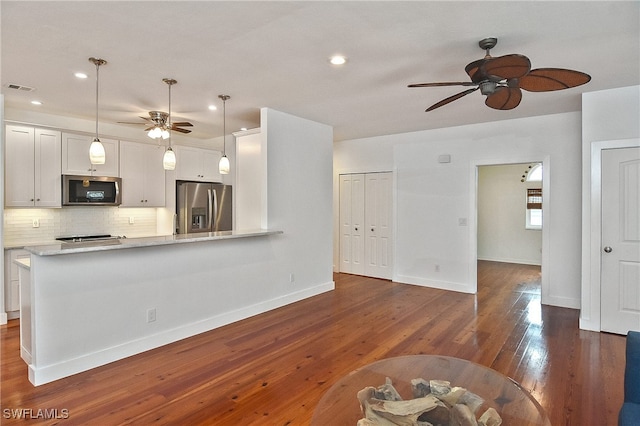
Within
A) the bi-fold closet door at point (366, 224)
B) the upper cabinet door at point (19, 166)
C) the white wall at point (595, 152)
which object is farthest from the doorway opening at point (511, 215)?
the upper cabinet door at point (19, 166)

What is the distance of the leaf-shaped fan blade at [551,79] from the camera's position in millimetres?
2391

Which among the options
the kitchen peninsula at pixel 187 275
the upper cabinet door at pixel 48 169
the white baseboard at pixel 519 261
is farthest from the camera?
the white baseboard at pixel 519 261

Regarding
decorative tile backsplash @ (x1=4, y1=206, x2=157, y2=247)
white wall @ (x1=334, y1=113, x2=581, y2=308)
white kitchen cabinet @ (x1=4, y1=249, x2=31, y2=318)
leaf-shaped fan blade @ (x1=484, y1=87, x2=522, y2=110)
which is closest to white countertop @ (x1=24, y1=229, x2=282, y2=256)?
white kitchen cabinet @ (x1=4, y1=249, x2=31, y2=318)

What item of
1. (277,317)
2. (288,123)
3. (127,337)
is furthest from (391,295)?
(127,337)

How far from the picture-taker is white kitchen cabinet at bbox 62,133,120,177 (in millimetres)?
4703

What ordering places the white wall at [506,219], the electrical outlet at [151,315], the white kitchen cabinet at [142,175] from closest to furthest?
the electrical outlet at [151,315] < the white kitchen cabinet at [142,175] < the white wall at [506,219]

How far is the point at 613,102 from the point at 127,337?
18.6 feet

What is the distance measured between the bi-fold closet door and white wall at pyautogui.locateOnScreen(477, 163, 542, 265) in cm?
353

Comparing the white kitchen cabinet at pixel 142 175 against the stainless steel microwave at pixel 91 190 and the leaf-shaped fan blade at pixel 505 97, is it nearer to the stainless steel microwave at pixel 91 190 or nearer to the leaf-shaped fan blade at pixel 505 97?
the stainless steel microwave at pixel 91 190

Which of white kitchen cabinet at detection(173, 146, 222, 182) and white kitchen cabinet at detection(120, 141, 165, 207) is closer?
white kitchen cabinet at detection(120, 141, 165, 207)

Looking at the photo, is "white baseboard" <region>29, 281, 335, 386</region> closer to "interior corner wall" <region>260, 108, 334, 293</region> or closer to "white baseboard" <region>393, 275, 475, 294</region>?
"interior corner wall" <region>260, 108, 334, 293</region>

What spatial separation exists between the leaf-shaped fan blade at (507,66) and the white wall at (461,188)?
3.03 metres

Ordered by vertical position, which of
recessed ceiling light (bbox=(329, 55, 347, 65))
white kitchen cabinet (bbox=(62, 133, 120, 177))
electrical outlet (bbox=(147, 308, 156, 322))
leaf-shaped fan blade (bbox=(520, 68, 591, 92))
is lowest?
electrical outlet (bbox=(147, 308, 156, 322))

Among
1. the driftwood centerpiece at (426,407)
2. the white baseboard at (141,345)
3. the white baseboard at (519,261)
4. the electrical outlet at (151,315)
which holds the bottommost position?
the white baseboard at (141,345)
